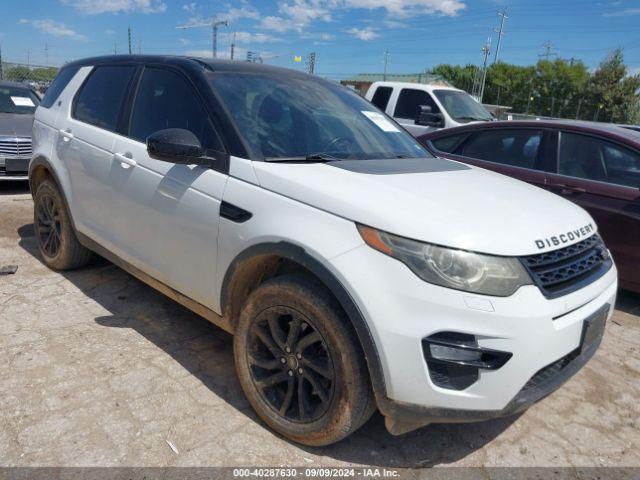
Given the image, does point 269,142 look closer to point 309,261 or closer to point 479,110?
point 309,261

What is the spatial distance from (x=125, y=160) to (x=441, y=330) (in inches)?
90.5

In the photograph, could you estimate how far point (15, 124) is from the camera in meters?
7.79

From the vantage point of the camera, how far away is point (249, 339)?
264 centimetres

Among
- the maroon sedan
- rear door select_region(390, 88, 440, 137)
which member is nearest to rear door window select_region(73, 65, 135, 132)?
the maroon sedan

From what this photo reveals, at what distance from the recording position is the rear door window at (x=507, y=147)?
5.21 metres

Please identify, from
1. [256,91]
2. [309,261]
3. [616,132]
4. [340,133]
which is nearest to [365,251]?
[309,261]

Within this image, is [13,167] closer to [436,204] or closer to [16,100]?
[16,100]

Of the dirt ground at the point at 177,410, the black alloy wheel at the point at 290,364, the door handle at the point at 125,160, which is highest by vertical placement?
the door handle at the point at 125,160

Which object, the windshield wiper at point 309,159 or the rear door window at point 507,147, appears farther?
the rear door window at point 507,147

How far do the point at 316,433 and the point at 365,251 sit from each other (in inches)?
35.1

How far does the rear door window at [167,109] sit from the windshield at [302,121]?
17 cm

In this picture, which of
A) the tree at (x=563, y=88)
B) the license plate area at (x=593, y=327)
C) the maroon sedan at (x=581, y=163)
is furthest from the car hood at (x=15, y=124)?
the tree at (x=563, y=88)

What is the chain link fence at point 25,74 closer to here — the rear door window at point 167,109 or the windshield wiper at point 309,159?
the rear door window at point 167,109

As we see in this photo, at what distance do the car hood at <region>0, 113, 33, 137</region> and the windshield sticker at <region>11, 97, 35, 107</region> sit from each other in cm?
33
